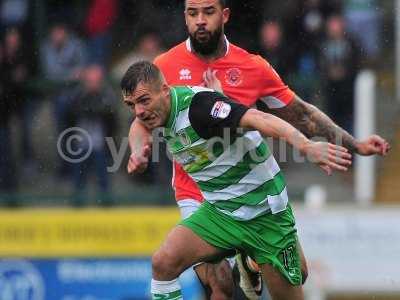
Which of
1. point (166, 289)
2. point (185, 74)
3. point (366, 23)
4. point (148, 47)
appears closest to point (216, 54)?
point (185, 74)

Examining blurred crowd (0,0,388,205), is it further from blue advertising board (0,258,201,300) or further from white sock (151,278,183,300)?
white sock (151,278,183,300)

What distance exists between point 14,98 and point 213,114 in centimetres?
729

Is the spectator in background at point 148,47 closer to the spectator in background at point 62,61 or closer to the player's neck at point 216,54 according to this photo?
the spectator in background at point 62,61

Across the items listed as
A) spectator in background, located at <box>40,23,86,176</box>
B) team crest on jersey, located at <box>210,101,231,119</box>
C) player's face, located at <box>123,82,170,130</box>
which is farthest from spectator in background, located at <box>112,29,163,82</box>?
team crest on jersey, located at <box>210,101,231,119</box>

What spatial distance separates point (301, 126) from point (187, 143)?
1.37m

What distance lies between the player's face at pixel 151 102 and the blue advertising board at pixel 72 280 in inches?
234

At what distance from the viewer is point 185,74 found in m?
8.77

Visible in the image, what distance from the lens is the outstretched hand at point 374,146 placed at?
857cm

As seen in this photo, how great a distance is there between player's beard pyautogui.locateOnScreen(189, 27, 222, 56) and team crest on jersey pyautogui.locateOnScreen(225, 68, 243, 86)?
0.18m

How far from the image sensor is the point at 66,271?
1392 centimetres

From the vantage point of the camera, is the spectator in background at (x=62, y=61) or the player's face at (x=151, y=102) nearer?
the player's face at (x=151, y=102)

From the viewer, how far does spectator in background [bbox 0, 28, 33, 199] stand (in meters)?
14.4

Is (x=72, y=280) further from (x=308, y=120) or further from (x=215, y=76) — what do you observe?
(x=215, y=76)

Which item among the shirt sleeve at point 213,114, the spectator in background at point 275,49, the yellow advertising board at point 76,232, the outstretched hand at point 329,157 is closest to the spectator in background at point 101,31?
the yellow advertising board at point 76,232
